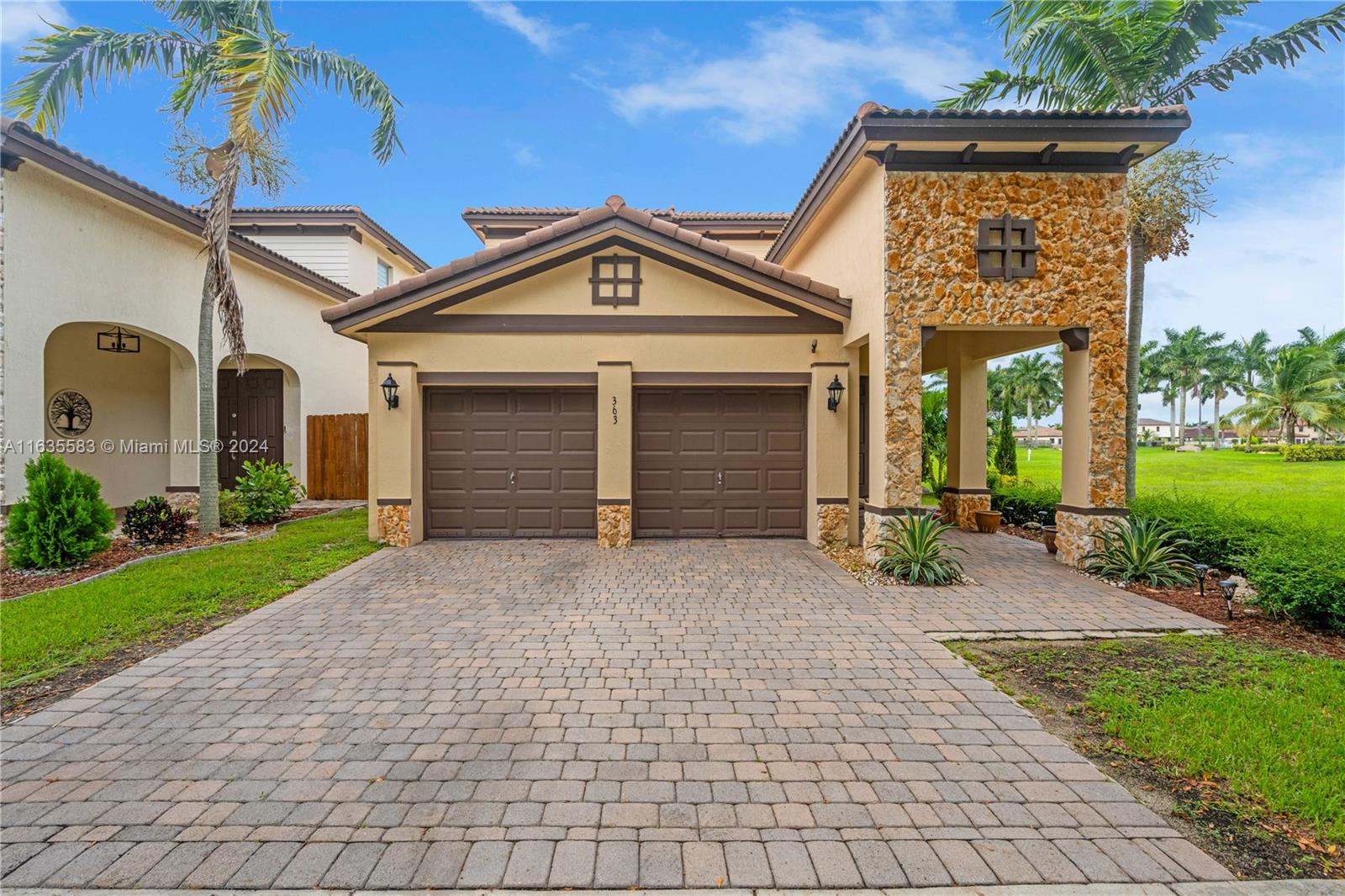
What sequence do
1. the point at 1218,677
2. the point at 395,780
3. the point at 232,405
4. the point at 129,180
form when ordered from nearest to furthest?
the point at 395,780, the point at 1218,677, the point at 129,180, the point at 232,405

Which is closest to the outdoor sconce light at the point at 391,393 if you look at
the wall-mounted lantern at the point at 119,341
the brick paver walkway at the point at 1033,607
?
the wall-mounted lantern at the point at 119,341

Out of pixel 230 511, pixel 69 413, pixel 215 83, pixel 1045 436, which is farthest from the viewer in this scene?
pixel 1045 436

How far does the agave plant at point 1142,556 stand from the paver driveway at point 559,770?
3.99 meters

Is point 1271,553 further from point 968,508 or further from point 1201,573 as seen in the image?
point 968,508

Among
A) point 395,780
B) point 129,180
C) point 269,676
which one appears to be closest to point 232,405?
point 129,180

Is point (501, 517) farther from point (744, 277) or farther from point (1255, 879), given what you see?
point (1255, 879)

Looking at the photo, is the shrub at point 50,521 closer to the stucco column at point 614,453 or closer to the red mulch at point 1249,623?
the stucco column at point 614,453

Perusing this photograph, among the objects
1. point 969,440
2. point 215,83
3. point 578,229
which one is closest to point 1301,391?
point 969,440

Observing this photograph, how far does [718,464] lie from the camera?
10.1 meters

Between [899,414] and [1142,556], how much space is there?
3507mm

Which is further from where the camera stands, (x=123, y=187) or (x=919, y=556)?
(x=123, y=187)

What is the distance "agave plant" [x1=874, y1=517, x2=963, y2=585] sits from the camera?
732 cm

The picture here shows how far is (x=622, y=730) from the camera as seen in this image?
370 cm

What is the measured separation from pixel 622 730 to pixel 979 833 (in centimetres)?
201
